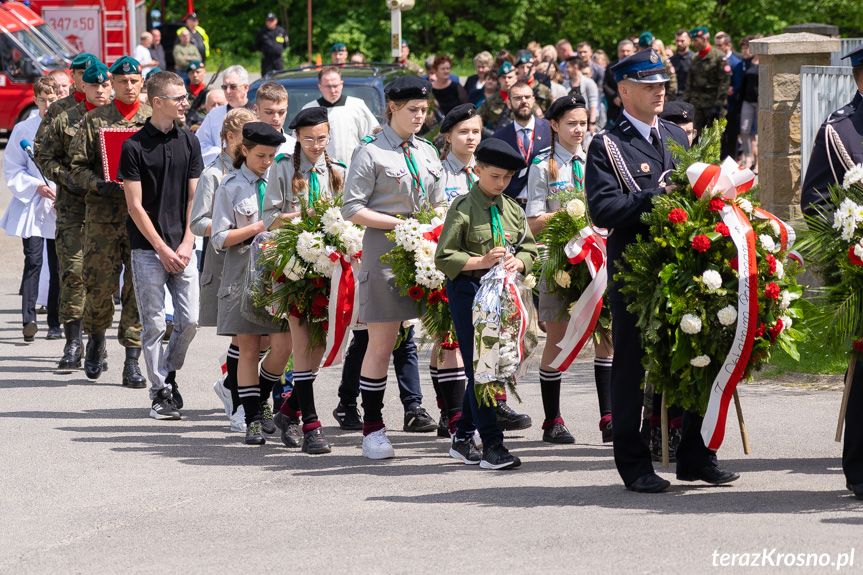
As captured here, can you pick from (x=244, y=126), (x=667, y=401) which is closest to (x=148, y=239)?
(x=244, y=126)

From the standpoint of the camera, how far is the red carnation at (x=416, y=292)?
6.66 meters

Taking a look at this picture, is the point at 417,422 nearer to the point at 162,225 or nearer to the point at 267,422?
the point at 267,422

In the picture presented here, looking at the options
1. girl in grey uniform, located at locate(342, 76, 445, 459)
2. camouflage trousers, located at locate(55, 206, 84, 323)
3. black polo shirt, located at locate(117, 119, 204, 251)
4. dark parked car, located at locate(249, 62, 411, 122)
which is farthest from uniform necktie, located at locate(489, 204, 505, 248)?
dark parked car, located at locate(249, 62, 411, 122)

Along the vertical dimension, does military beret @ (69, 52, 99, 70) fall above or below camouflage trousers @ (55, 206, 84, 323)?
above

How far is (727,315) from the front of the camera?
5.52 m

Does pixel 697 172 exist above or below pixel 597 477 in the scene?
above

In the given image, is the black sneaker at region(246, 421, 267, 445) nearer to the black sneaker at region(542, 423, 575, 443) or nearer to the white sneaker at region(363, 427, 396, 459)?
the white sneaker at region(363, 427, 396, 459)

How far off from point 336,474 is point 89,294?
3265 millimetres

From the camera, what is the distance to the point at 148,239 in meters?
7.96

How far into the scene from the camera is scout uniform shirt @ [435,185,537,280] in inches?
248

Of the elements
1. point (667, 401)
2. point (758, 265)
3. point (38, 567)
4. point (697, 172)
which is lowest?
point (38, 567)

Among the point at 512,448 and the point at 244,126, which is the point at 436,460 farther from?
the point at 244,126

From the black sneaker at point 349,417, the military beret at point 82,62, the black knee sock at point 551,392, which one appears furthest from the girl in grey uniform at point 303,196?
the military beret at point 82,62

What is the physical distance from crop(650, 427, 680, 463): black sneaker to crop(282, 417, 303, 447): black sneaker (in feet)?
6.85
